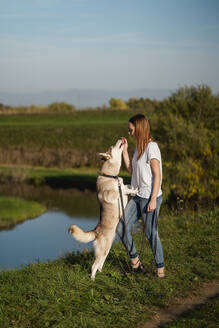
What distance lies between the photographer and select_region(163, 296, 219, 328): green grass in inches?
194

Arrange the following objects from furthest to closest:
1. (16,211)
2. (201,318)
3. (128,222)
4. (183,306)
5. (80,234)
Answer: (16,211) → (128,222) → (80,234) → (183,306) → (201,318)

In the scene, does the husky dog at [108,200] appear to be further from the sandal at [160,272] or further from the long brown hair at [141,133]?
the sandal at [160,272]

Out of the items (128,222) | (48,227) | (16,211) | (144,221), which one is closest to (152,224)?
(144,221)

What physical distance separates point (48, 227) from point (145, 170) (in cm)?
1761

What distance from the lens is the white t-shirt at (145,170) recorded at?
5965mm

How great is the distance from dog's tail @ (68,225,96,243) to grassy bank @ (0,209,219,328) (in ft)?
2.44

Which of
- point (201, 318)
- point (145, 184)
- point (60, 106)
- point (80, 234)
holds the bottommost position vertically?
point (201, 318)

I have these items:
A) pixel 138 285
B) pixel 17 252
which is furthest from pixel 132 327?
pixel 17 252

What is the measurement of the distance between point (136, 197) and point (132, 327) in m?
1.86

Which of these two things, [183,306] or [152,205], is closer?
[183,306]

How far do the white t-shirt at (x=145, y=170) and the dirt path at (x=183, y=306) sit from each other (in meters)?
1.53

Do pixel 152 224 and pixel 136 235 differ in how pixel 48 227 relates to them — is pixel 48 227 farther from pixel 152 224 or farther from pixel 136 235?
pixel 152 224

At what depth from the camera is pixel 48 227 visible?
902 inches

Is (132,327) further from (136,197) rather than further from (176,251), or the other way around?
(176,251)
